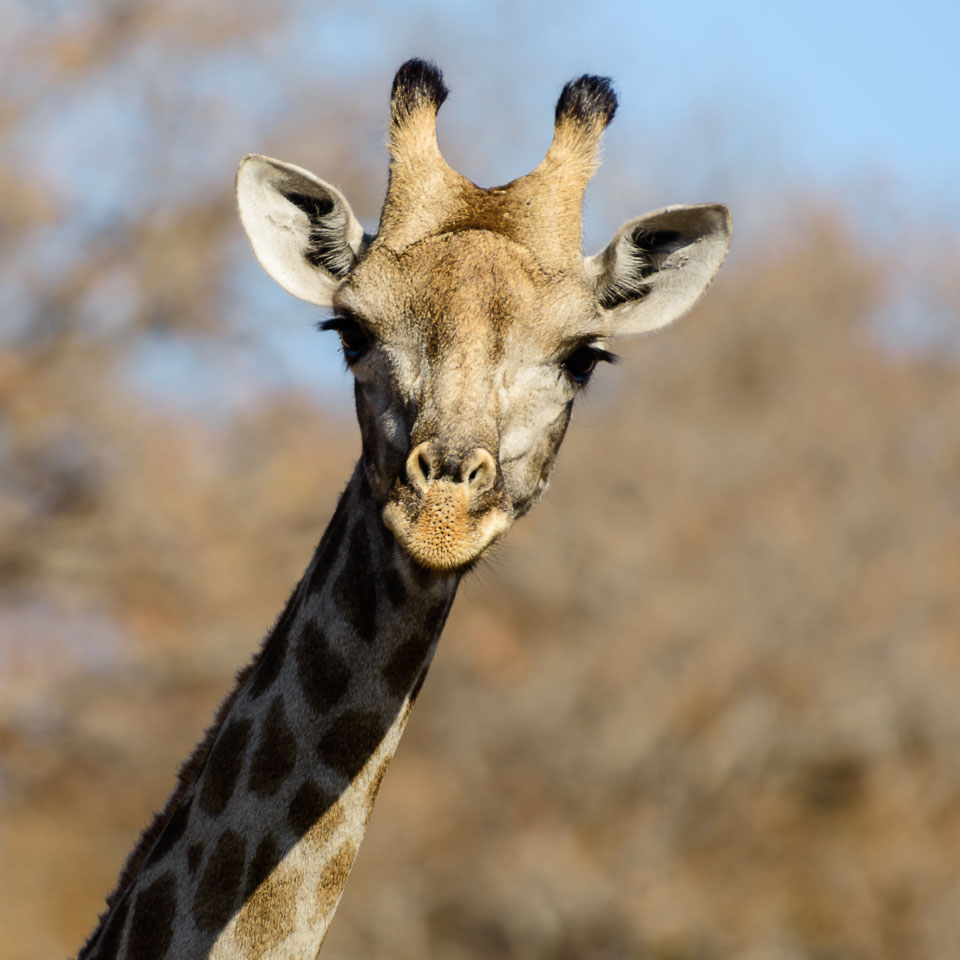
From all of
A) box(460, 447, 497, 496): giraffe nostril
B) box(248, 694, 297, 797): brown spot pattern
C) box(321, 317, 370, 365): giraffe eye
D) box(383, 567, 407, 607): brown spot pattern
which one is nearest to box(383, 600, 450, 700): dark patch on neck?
box(383, 567, 407, 607): brown spot pattern

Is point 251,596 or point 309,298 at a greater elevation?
point 251,596

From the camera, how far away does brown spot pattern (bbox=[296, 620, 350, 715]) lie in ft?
15.6

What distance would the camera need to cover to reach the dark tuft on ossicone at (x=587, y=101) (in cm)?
556

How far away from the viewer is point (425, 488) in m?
4.27

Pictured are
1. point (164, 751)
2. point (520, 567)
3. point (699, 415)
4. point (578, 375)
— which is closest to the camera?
point (578, 375)

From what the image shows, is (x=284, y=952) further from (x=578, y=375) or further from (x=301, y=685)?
(x=578, y=375)

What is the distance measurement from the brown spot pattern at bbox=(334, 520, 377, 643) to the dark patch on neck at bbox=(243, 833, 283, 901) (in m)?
0.72

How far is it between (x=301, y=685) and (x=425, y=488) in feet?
3.14

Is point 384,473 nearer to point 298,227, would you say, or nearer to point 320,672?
point 320,672

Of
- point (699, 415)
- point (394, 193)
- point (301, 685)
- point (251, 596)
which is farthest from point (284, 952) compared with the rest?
point (699, 415)

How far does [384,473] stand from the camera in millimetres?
4727

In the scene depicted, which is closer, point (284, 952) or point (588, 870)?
point (284, 952)

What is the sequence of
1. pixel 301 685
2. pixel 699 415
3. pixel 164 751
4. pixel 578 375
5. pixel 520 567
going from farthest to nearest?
pixel 699 415
pixel 520 567
pixel 164 751
pixel 578 375
pixel 301 685

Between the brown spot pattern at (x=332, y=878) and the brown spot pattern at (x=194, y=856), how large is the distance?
0.41m
